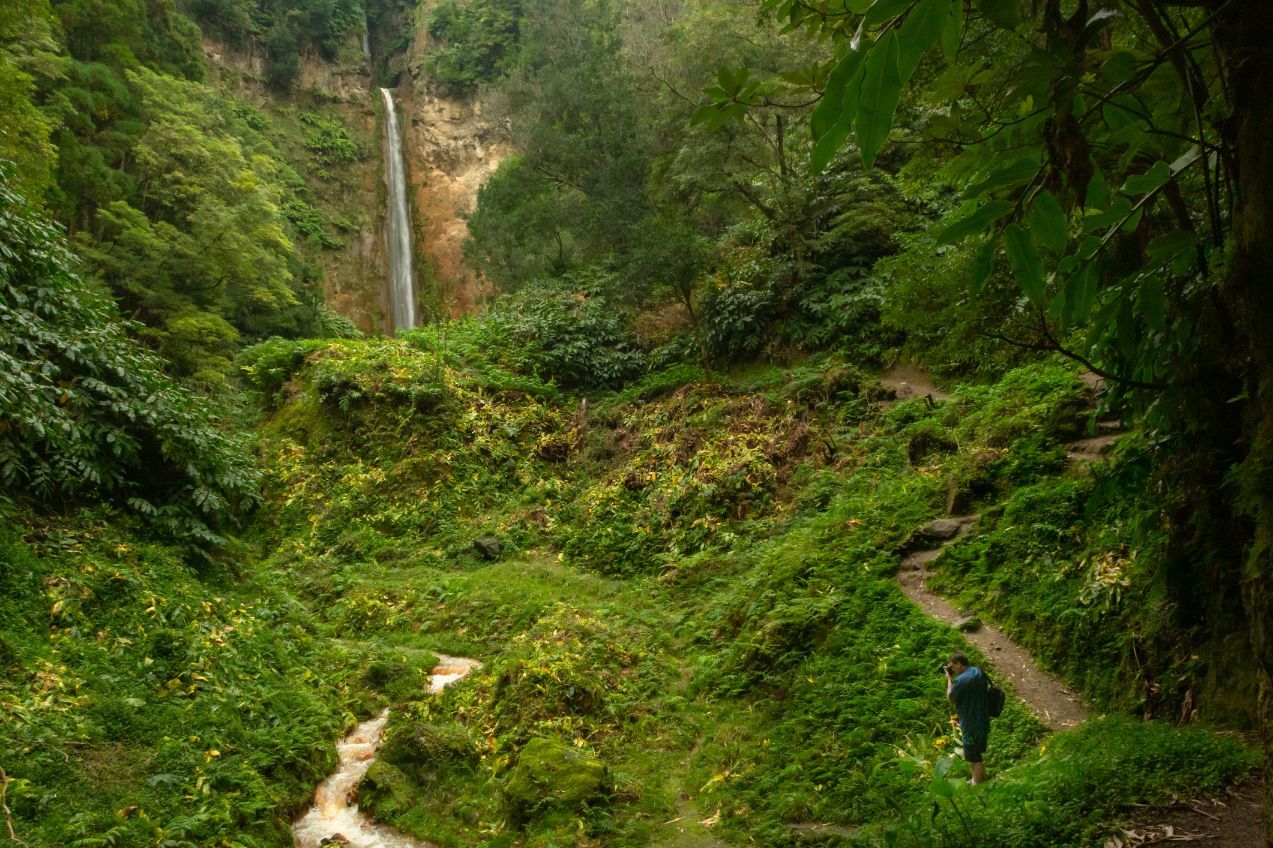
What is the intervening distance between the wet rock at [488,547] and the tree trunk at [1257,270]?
11919mm

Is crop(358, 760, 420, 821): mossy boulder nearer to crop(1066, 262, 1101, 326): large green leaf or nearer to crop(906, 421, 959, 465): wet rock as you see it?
crop(1066, 262, 1101, 326): large green leaf

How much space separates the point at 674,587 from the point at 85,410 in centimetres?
740

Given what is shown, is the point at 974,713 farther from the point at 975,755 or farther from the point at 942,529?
the point at 942,529

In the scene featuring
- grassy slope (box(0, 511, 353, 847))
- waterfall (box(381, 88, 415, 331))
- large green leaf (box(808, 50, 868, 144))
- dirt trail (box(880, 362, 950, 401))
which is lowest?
grassy slope (box(0, 511, 353, 847))

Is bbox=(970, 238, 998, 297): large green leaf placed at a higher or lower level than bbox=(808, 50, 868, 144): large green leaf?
lower

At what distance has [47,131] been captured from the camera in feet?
43.2

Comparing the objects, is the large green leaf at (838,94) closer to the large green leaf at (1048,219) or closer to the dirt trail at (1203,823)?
the large green leaf at (1048,219)

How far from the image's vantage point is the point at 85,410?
7266 millimetres

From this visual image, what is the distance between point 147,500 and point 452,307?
25.6m

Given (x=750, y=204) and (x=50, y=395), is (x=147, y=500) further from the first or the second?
(x=750, y=204)

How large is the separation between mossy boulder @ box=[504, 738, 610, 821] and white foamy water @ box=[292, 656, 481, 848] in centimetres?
86

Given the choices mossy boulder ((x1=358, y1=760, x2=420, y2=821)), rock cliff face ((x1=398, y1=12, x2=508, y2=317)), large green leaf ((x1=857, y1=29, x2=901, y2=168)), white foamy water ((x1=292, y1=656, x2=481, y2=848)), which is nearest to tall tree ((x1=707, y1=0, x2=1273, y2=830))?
large green leaf ((x1=857, y1=29, x2=901, y2=168))

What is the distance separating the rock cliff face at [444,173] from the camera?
1319 inches

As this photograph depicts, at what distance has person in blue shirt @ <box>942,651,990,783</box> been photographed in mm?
4797
